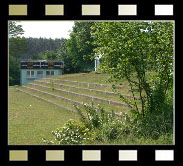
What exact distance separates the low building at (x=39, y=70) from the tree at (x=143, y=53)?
13.0 meters

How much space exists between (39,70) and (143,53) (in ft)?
54.5

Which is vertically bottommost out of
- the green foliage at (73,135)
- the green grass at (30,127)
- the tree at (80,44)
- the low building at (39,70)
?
the green grass at (30,127)

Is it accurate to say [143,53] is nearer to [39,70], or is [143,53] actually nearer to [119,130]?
[119,130]

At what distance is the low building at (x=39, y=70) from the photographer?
19.0 meters

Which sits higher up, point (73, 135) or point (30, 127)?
point (73, 135)

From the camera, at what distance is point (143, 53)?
5.83 meters

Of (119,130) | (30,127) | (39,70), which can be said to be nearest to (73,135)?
(119,130)

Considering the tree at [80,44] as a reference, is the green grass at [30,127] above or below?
below

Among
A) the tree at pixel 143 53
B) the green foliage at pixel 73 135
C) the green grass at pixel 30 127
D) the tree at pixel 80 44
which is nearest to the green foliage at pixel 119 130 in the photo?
the green foliage at pixel 73 135

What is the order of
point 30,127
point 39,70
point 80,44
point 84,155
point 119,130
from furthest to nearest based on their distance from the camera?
point 39,70 < point 80,44 < point 30,127 < point 119,130 < point 84,155

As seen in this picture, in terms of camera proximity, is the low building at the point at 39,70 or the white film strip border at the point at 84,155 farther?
the low building at the point at 39,70

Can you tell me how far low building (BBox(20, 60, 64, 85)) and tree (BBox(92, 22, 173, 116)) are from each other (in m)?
13.0

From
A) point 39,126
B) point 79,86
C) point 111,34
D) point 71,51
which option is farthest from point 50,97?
point 111,34

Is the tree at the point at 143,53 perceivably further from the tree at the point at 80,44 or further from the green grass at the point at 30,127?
the tree at the point at 80,44
